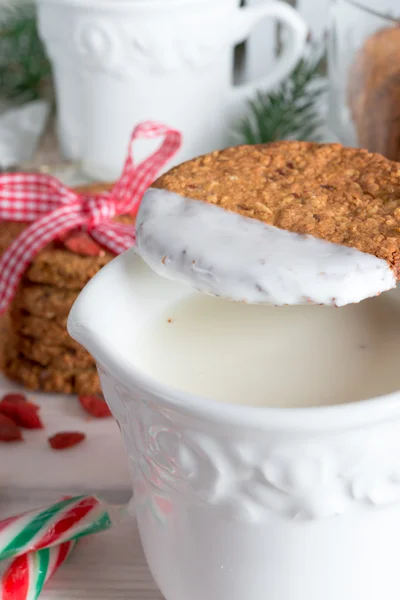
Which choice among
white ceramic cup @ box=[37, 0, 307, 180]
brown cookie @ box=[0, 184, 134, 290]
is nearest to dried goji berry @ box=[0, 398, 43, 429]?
brown cookie @ box=[0, 184, 134, 290]

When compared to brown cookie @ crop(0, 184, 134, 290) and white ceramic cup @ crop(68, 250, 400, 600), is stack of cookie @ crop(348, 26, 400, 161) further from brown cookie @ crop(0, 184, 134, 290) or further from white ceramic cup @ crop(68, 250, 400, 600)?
white ceramic cup @ crop(68, 250, 400, 600)

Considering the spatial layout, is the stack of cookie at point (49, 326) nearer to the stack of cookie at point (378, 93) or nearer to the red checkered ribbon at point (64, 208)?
the red checkered ribbon at point (64, 208)

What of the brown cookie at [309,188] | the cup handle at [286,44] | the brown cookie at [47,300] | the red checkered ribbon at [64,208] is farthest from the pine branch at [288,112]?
the brown cookie at [309,188]

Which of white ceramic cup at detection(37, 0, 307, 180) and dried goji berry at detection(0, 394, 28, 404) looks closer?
dried goji berry at detection(0, 394, 28, 404)

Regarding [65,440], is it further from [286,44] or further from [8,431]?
[286,44]

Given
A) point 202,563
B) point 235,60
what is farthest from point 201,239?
point 235,60

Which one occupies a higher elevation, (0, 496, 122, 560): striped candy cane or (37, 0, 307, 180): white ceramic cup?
(37, 0, 307, 180): white ceramic cup
